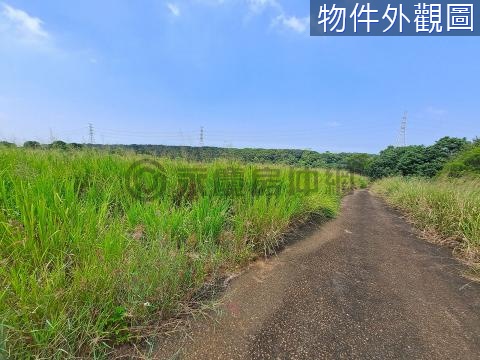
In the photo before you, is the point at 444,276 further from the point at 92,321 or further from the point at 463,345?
the point at 92,321

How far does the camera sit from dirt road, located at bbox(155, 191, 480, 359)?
5.04 feet

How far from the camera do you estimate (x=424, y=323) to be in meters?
1.88

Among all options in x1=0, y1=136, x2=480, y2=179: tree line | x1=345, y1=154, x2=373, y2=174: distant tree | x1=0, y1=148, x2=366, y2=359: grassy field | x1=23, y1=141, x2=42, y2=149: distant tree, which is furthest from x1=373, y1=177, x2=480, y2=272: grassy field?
x1=345, y1=154, x2=373, y2=174: distant tree

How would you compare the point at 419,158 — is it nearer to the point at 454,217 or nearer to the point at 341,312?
the point at 454,217

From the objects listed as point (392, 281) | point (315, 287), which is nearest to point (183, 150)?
point (315, 287)

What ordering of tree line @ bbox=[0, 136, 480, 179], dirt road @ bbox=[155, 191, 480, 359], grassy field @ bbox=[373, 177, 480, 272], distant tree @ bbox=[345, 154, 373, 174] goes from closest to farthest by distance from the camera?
dirt road @ bbox=[155, 191, 480, 359] → grassy field @ bbox=[373, 177, 480, 272] → tree line @ bbox=[0, 136, 480, 179] → distant tree @ bbox=[345, 154, 373, 174]

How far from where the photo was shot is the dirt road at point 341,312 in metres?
1.54

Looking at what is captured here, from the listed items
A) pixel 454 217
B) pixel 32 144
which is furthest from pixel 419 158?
pixel 32 144

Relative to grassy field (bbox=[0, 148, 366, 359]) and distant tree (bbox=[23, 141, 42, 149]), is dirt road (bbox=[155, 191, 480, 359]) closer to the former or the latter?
grassy field (bbox=[0, 148, 366, 359])

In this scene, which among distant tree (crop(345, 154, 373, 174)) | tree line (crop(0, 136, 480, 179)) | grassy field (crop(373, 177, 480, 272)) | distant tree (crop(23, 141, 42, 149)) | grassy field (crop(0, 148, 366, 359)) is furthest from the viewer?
distant tree (crop(345, 154, 373, 174))

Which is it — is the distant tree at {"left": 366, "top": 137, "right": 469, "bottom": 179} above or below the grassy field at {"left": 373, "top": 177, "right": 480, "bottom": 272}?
above

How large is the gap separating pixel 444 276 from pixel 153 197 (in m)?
3.68

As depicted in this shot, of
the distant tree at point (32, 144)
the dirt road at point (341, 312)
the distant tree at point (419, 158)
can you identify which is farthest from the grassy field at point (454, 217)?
the distant tree at point (419, 158)

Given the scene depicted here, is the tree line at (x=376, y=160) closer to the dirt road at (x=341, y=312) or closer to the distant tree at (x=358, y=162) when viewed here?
the distant tree at (x=358, y=162)
